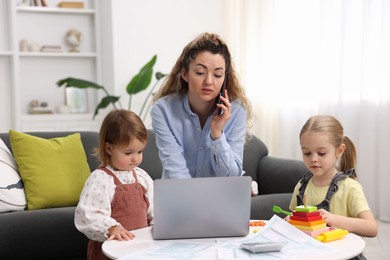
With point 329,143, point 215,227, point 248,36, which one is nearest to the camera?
point 215,227

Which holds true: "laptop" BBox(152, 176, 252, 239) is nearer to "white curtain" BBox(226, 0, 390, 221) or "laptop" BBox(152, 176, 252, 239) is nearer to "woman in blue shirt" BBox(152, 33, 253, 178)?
"woman in blue shirt" BBox(152, 33, 253, 178)

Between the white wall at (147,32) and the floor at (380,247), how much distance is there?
280 centimetres

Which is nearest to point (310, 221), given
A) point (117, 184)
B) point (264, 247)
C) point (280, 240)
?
point (280, 240)

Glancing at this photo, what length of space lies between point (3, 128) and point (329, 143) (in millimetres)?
4721

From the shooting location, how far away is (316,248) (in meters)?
1.74

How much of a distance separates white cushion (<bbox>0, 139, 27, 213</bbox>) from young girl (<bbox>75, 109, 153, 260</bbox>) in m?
1.08

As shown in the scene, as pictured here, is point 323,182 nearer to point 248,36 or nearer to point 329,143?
point 329,143

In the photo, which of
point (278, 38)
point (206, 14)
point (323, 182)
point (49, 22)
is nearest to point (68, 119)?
point (49, 22)

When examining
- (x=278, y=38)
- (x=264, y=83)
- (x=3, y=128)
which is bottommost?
(x=3, y=128)

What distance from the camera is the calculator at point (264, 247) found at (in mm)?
1682

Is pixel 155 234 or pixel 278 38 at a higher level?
pixel 278 38

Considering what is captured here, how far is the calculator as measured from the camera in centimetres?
168

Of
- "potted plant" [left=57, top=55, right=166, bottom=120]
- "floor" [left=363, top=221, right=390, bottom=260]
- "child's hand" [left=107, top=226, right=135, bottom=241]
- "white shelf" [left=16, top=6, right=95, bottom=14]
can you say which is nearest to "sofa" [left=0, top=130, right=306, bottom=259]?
"floor" [left=363, top=221, right=390, bottom=260]

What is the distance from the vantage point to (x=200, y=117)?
8.41 ft
